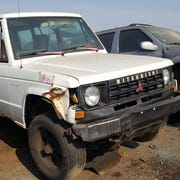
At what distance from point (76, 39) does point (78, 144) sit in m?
2.00

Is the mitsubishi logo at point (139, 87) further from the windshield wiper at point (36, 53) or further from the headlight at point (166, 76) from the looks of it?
the windshield wiper at point (36, 53)

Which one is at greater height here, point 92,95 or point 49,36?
point 49,36

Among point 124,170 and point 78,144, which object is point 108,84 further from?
point 124,170

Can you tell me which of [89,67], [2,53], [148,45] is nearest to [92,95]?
[89,67]

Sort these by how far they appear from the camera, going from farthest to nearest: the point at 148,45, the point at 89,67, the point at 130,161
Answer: the point at 148,45
the point at 130,161
the point at 89,67

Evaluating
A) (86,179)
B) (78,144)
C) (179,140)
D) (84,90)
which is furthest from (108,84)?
(179,140)

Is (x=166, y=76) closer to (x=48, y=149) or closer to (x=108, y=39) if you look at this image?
(x=48, y=149)

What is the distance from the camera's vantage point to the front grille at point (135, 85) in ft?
11.9

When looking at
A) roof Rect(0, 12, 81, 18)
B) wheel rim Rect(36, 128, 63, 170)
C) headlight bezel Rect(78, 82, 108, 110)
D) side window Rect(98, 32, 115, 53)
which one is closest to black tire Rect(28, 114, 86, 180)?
wheel rim Rect(36, 128, 63, 170)

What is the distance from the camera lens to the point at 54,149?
12.9ft

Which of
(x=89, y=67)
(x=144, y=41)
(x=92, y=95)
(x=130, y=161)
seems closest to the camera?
(x=92, y=95)

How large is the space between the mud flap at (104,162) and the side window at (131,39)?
3046 millimetres

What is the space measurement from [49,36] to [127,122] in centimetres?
190

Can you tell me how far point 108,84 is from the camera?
357 centimetres
